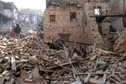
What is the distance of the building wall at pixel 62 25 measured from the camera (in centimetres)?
2434

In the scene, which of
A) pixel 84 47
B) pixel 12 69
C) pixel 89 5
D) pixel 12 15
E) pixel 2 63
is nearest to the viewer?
pixel 12 69

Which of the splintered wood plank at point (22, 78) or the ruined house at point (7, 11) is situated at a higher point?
the ruined house at point (7, 11)

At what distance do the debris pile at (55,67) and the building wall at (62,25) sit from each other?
7178 mm

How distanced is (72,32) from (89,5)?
128 inches

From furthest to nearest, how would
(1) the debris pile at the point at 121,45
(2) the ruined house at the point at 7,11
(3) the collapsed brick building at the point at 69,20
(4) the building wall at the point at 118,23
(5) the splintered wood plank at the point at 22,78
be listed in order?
(2) the ruined house at the point at 7,11, (3) the collapsed brick building at the point at 69,20, (4) the building wall at the point at 118,23, (1) the debris pile at the point at 121,45, (5) the splintered wood plank at the point at 22,78

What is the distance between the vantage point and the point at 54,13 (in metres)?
24.5

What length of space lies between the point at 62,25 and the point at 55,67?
34.4 feet

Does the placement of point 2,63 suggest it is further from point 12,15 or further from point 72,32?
point 12,15

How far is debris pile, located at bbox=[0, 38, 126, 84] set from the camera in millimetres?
12977

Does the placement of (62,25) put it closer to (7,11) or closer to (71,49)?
(71,49)

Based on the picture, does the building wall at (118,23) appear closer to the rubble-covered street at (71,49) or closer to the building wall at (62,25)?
the rubble-covered street at (71,49)

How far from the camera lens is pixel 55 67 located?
14.5 m

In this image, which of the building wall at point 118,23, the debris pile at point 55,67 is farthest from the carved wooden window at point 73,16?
the debris pile at point 55,67

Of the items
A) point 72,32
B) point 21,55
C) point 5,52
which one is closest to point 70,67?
point 21,55
